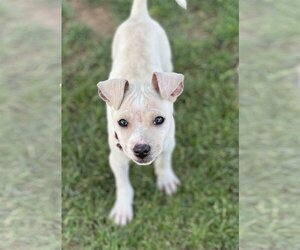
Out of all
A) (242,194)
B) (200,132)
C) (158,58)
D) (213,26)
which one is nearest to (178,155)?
(200,132)

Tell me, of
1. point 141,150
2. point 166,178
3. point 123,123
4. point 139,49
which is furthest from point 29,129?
point 141,150

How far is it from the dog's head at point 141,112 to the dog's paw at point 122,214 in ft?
2.80

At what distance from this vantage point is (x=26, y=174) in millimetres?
3928

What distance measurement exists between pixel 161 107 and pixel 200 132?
3.82 ft

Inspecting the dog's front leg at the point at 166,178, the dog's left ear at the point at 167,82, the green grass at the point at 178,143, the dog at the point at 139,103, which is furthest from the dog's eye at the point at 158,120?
the green grass at the point at 178,143

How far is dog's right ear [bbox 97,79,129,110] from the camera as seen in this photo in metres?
2.96

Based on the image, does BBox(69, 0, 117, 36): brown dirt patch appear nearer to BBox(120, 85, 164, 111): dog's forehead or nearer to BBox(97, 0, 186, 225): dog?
BBox(97, 0, 186, 225): dog

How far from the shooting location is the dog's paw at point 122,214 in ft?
12.4

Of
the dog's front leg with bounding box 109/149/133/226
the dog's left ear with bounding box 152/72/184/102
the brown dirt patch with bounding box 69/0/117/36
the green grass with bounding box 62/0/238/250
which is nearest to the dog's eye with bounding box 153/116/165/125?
the dog's left ear with bounding box 152/72/184/102

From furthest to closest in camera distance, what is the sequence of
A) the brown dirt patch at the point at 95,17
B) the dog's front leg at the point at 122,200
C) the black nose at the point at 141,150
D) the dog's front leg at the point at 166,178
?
the brown dirt patch at the point at 95,17 < the dog's front leg at the point at 166,178 < the dog's front leg at the point at 122,200 < the black nose at the point at 141,150

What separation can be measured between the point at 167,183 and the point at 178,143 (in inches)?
12.4

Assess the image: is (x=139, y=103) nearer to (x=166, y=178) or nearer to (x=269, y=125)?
(x=166, y=178)

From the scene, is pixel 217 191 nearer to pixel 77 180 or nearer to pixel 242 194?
pixel 242 194

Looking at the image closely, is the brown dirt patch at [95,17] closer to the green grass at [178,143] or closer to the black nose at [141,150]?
the green grass at [178,143]
